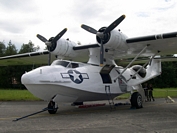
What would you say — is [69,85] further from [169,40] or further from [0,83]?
[0,83]

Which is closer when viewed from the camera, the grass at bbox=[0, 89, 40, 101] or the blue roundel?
the blue roundel

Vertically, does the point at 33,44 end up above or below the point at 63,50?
above

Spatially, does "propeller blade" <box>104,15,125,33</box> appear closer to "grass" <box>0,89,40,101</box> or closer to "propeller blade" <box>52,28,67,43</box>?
"propeller blade" <box>52,28,67,43</box>

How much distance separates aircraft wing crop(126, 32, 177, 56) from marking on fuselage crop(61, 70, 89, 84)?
9.78 ft

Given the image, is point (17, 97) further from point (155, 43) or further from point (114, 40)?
point (155, 43)

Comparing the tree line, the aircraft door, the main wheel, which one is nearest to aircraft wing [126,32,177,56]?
the aircraft door

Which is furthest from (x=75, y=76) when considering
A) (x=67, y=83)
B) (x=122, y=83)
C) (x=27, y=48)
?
(x=27, y=48)

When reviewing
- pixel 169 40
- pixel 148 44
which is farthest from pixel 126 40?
pixel 169 40

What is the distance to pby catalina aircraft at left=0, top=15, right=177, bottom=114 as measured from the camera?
31.4 ft

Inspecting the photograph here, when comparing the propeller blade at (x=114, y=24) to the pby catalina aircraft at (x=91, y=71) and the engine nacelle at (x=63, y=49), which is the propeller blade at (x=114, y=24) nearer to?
the pby catalina aircraft at (x=91, y=71)

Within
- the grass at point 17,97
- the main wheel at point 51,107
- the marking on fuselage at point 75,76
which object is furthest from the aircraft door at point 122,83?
the grass at point 17,97

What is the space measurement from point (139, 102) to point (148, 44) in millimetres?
3273

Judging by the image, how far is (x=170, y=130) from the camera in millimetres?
6535

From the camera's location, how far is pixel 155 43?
38.8 ft
